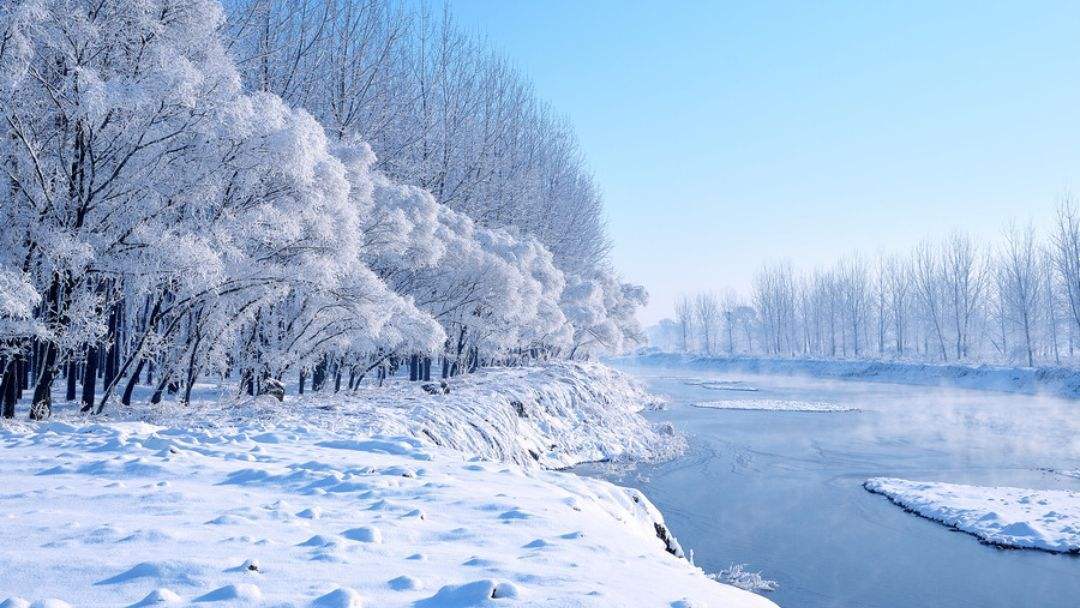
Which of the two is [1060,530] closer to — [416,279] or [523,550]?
[523,550]

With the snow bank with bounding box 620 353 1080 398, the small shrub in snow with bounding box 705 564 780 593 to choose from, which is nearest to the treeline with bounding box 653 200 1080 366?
the snow bank with bounding box 620 353 1080 398

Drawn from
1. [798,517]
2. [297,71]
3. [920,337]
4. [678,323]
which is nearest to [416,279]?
[297,71]

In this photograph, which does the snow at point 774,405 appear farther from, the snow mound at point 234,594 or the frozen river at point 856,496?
the snow mound at point 234,594

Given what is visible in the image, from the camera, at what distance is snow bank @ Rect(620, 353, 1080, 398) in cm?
3947

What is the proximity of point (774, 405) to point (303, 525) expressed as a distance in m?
31.3

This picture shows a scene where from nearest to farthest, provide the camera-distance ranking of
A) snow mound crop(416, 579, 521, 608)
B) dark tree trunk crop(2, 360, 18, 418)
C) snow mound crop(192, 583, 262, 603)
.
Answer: snow mound crop(192, 583, 262, 603), snow mound crop(416, 579, 521, 608), dark tree trunk crop(2, 360, 18, 418)

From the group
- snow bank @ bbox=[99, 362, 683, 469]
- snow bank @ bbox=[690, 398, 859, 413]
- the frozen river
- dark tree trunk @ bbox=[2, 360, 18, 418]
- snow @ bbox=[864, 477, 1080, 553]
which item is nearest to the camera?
the frozen river

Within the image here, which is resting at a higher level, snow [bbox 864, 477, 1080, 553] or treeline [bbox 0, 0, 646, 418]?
treeline [bbox 0, 0, 646, 418]

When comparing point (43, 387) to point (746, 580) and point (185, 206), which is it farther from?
point (746, 580)

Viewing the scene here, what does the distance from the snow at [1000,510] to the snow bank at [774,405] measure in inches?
662

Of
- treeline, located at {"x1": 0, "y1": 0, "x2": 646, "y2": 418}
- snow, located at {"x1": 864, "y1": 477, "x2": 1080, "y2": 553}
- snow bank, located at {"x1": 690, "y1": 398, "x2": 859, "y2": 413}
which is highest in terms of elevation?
treeline, located at {"x1": 0, "y1": 0, "x2": 646, "y2": 418}

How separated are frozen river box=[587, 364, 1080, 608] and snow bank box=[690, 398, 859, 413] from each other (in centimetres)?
174

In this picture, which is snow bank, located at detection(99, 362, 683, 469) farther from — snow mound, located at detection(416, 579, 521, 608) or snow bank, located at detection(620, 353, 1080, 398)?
snow bank, located at detection(620, 353, 1080, 398)

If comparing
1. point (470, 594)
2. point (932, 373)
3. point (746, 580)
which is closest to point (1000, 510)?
point (746, 580)
